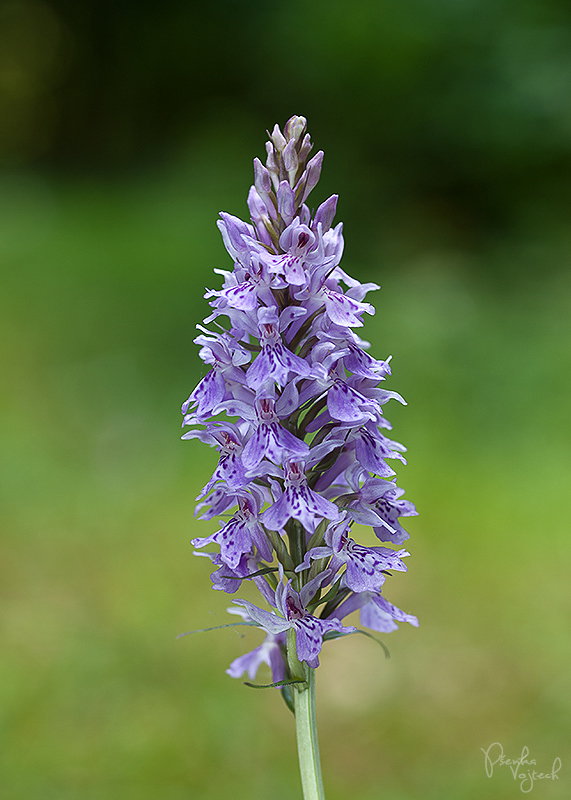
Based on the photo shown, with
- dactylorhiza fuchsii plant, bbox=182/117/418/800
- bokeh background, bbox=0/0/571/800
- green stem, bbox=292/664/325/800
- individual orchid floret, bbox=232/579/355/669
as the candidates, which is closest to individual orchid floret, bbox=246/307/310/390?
dactylorhiza fuchsii plant, bbox=182/117/418/800

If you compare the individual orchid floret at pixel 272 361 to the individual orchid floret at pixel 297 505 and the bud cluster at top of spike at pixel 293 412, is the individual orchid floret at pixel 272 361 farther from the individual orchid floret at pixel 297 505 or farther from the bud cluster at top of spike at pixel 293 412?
the individual orchid floret at pixel 297 505

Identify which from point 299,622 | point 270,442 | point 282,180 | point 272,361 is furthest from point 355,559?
point 282,180

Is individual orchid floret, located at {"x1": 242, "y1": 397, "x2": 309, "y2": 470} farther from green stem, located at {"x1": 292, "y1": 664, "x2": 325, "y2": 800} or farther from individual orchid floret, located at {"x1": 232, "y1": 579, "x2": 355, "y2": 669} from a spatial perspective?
green stem, located at {"x1": 292, "y1": 664, "x2": 325, "y2": 800}

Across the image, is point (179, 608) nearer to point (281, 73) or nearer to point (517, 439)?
point (517, 439)

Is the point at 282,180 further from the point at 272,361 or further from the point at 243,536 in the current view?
the point at 243,536

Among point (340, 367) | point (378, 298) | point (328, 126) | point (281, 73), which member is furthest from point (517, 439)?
point (281, 73)

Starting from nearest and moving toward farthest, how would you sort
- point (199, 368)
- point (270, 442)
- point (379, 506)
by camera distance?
1. point (270, 442)
2. point (379, 506)
3. point (199, 368)

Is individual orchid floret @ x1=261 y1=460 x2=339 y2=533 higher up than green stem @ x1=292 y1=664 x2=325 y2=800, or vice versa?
individual orchid floret @ x1=261 y1=460 x2=339 y2=533
